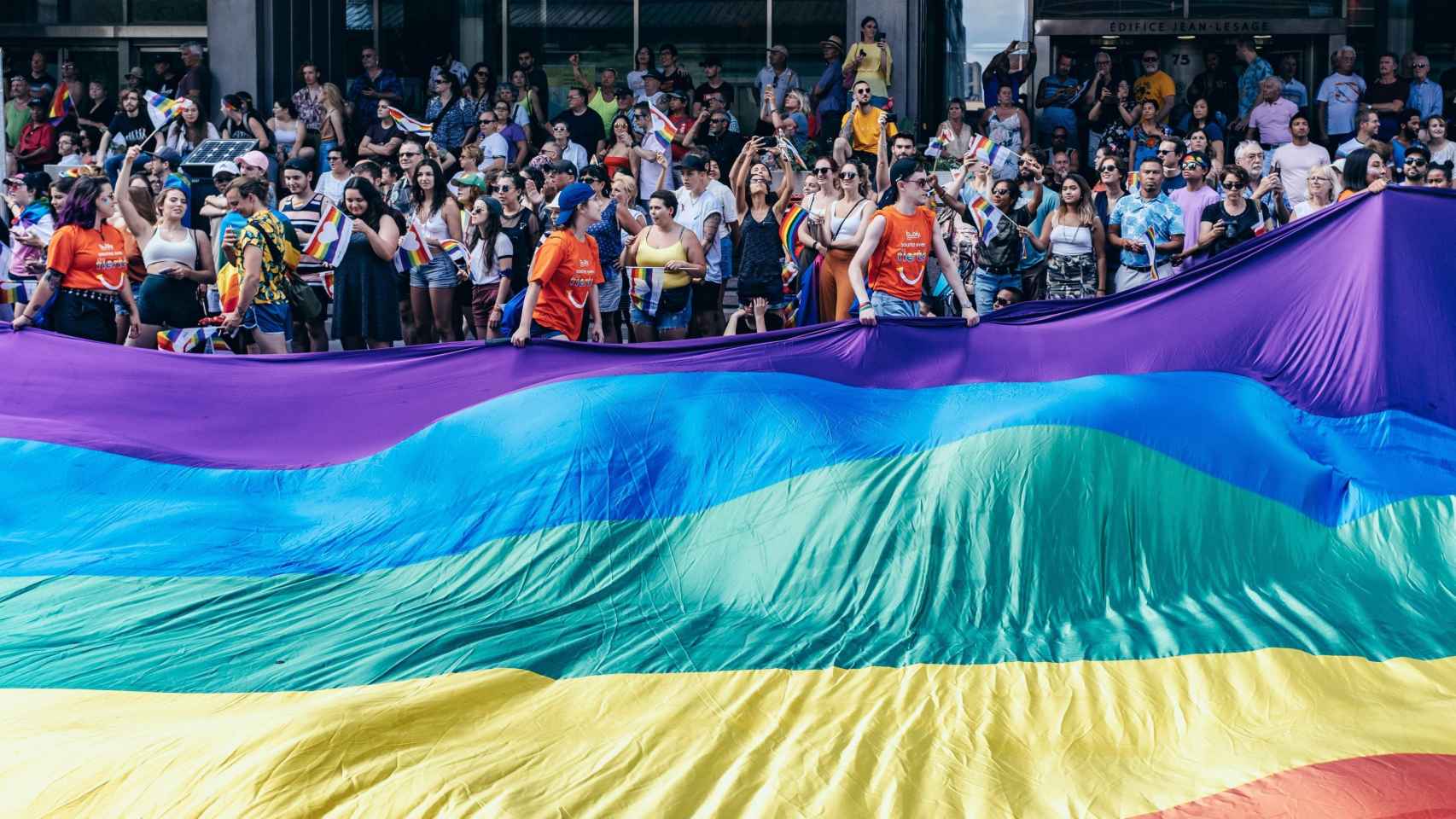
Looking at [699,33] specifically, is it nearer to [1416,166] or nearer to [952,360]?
[1416,166]

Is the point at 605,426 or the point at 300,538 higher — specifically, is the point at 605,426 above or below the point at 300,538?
above

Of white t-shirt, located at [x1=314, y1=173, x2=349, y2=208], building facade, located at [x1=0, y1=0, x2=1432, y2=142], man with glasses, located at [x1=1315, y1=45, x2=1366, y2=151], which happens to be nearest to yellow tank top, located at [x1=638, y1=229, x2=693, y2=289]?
white t-shirt, located at [x1=314, y1=173, x2=349, y2=208]

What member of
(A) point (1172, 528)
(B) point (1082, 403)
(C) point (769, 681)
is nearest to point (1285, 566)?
(A) point (1172, 528)

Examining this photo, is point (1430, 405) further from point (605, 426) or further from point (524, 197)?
point (524, 197)

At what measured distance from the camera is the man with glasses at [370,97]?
16656 millimetres

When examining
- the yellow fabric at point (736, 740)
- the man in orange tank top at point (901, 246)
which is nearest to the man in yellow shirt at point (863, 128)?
the man in orange tank top at point (901, 246)

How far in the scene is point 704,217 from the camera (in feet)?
36.1

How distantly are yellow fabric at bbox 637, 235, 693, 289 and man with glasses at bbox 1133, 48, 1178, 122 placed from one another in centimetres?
700

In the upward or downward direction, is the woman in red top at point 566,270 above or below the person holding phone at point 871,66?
below

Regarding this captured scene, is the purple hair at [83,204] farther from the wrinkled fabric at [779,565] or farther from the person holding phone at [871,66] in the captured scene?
the person holding phone at [871,66]

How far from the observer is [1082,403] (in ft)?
20.6

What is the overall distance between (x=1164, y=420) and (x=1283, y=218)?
4.88 meters

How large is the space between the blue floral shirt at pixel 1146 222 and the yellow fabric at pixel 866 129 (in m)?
4.28

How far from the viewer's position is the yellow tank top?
1013 centimetres
